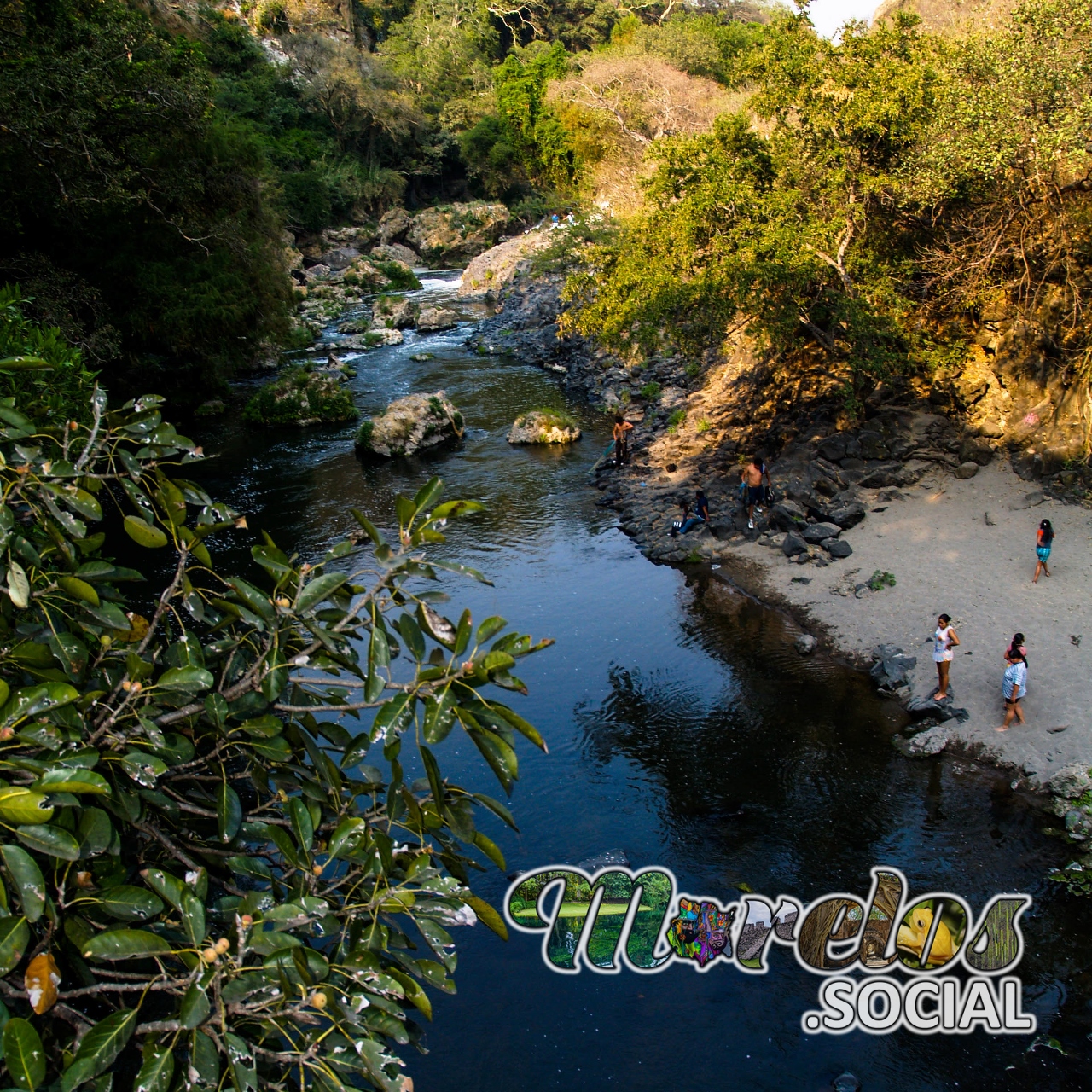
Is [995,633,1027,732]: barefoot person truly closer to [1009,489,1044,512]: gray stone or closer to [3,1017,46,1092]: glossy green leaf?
[1009,489,1044,512]: gray stone

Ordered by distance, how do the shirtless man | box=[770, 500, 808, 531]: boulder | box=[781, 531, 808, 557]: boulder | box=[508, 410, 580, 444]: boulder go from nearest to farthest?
1. box=[781, 531, 808, 557]: boulder
2. box=[770, 500, 808, 531]: boulder
3. the shirtless man
4. box=[508, 410, 580, 444]: boulder

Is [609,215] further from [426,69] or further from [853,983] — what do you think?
[426,69]

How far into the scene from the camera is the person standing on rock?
992 inches

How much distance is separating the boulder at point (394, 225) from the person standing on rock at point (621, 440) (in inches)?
1913

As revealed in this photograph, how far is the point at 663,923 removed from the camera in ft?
34.1

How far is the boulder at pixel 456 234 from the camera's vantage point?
66750 millimetres

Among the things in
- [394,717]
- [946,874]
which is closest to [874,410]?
[946,874]

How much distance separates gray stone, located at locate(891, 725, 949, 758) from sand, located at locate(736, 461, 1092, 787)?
252mm

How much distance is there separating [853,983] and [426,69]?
89536 mm

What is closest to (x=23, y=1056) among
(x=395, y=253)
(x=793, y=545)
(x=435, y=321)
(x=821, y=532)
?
(x=793, y=545)

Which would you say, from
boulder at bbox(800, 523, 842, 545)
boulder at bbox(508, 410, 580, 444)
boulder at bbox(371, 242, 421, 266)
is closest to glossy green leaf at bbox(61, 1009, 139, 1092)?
boulder at bbox(800, 523, 842, 545)

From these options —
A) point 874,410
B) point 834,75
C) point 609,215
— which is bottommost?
point 874,410

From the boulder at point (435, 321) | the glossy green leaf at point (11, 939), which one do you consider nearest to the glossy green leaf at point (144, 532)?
the glossy green leaf at point (11, 939)

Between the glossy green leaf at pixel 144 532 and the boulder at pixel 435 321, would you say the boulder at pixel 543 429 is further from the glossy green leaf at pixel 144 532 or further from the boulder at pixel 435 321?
the glossy green leaf at pixel 144 532
